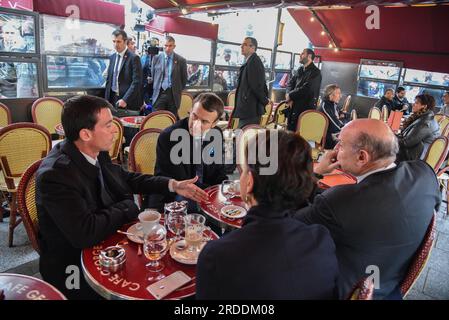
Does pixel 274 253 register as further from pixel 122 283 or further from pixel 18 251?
pixel 18 251

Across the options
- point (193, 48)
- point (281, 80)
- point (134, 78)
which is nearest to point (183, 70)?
point (134, 78)

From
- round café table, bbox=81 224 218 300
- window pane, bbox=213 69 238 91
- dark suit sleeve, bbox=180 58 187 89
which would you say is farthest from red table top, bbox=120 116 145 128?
window pane, bbox=213 69 238 91

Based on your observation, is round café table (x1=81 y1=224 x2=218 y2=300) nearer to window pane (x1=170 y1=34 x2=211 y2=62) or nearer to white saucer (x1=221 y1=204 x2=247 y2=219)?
white saucer (x1=221 y1=204 x2=247 y2=219)

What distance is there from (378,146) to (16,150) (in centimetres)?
295

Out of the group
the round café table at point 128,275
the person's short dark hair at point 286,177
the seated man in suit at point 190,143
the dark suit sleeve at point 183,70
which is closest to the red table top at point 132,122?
the dark suit sleeve at point 183,70

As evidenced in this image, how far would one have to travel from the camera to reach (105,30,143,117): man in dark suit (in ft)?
16.3

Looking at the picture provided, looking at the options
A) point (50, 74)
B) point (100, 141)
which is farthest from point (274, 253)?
point (50, 74)

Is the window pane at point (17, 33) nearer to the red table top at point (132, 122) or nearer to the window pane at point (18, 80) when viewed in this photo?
the window pane at point (18, 80)

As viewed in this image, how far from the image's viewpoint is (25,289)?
1.16m

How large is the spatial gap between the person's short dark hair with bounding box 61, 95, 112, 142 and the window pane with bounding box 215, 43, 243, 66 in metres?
7.22

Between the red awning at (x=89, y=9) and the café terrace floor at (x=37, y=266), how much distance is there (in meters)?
3.56
